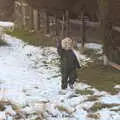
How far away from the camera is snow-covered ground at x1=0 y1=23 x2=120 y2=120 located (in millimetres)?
8695

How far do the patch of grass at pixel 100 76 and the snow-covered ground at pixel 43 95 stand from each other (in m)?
0.37

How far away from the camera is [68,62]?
11125mm

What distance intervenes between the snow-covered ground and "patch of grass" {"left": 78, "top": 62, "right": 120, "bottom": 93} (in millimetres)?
371

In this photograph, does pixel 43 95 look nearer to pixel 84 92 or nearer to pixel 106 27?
pixel 84 92

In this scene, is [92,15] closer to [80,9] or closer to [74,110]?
[80,9]

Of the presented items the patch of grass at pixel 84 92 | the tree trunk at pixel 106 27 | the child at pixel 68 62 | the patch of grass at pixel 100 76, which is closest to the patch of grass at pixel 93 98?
the patch of grass at pixel 84 92

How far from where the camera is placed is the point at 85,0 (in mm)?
19906

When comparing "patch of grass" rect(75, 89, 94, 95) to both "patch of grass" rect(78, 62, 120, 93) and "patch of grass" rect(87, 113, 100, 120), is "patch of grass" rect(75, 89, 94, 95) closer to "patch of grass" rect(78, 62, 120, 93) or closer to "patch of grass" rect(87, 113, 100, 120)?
"patch of grass" rect(78, 62, 120, 93)

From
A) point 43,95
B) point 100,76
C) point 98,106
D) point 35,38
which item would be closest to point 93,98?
point 98,106

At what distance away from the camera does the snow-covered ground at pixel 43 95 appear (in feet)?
28.5

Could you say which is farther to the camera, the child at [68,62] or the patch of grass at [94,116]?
the child at [68,62]

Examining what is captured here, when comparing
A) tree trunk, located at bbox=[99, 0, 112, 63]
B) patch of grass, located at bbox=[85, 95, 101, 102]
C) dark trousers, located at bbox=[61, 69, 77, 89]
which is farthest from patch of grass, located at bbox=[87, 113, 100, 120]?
tree trunk, located at bbox=[99, 0, 112, 63]

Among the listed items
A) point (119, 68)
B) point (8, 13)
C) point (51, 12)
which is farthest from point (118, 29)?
point (8, 13)

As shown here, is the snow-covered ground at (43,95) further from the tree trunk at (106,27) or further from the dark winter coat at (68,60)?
the tree trunk at (106,27)
